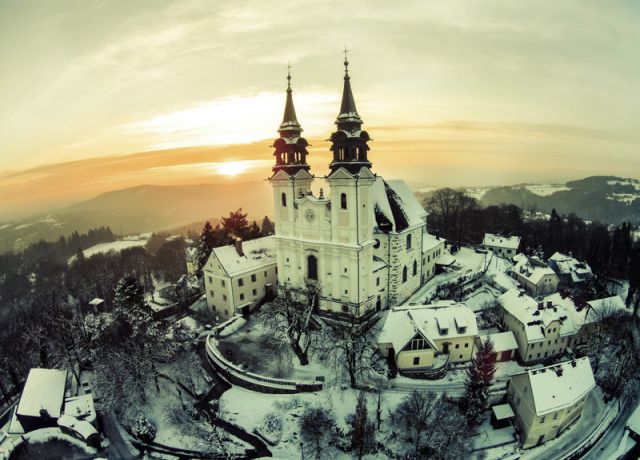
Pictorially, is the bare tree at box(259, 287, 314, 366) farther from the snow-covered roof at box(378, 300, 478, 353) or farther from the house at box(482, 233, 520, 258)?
the house at box(482, 233, 520, 258)

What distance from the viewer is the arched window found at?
3967 cm

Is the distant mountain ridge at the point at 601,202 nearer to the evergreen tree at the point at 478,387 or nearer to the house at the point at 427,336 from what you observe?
the house at the point at 427,336

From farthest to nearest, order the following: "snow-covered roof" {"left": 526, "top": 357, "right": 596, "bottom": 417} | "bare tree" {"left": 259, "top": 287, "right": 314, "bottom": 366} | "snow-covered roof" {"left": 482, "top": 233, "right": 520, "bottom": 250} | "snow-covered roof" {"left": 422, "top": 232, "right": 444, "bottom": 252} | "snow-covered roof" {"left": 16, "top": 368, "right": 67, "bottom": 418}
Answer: "snow-covered roof" {"left": 482, "top": 233, "right": 520, "bottom": 250}, "snow-covered roof" {"left": 422, "top": 232, "right": 444, "bottom": 252}, "bare tree" {"left": 259, "top": 287, "right": 314, "bottom": 366}, "snow-covered roof" {"left": 16, "top": 368, "right": 67, "bottom": 418}, "snow-covered roof" {"left": 526, "top": 357, "right": 596, "bottom": 417}

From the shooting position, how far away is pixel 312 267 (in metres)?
40.1

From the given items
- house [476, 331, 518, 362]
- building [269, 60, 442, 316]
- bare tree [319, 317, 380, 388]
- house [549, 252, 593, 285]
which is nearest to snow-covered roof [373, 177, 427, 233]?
building [269, 60, 442, 316]

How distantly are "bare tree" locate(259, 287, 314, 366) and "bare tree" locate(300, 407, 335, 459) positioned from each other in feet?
21.1

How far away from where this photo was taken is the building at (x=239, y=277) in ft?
137

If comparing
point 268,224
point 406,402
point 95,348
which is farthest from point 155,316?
point 268,224

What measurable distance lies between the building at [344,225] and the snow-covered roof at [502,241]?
33632mm

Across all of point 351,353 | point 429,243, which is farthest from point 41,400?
point 429,243

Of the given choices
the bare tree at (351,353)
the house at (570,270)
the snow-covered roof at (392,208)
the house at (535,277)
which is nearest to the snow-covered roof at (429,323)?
the bare tree at (351,353)

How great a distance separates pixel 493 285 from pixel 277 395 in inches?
1419

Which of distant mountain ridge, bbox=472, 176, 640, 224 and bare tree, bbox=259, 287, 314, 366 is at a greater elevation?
bare tree, bbox=259, 287, 314, 366

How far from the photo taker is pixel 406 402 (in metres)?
27.2
